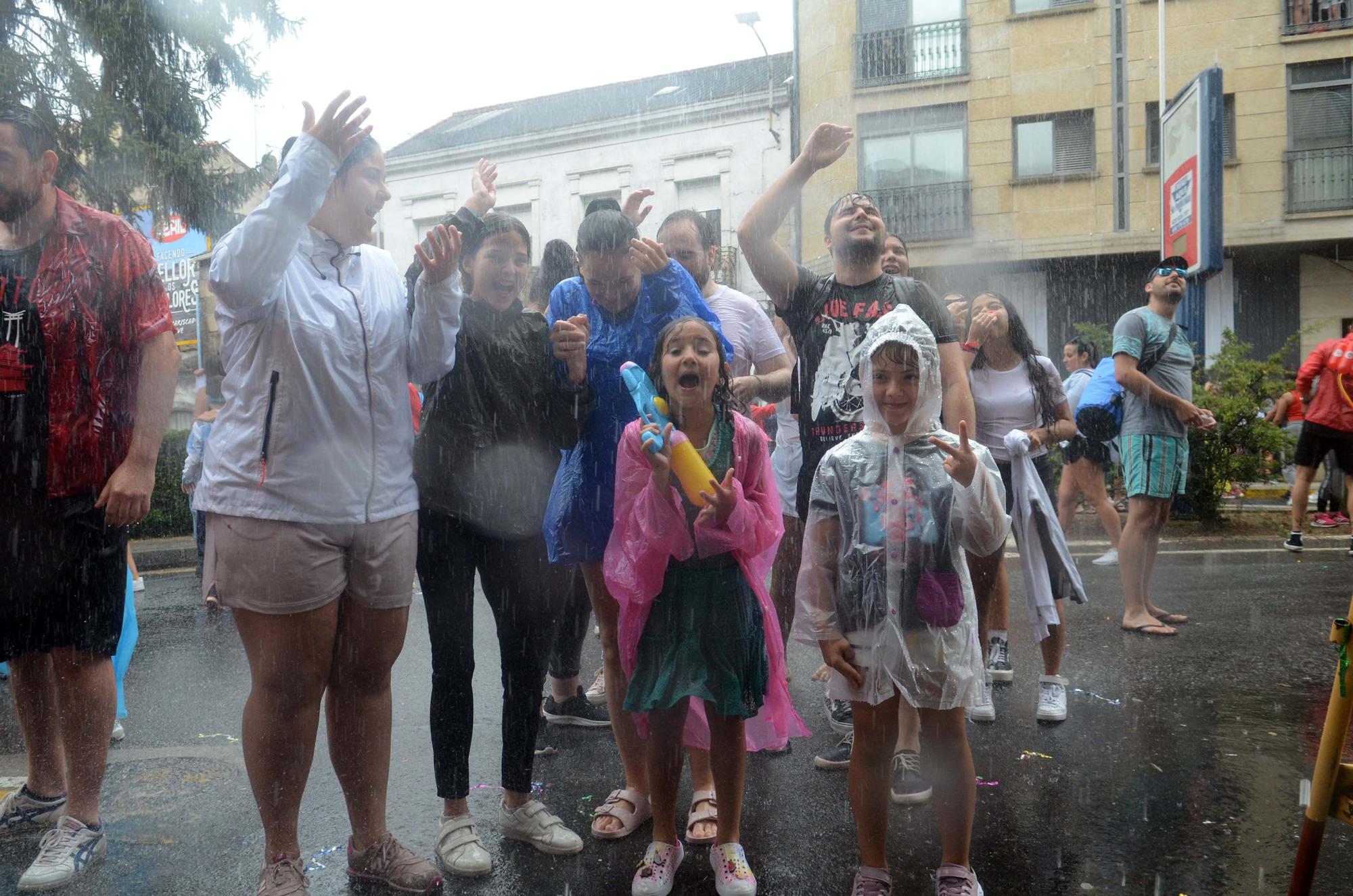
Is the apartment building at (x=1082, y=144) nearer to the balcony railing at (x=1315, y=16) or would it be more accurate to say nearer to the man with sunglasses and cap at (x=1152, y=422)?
the balcony railing at (x=1315, y=16)

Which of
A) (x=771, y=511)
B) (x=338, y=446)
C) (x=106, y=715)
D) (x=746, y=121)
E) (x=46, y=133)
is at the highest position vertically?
(x=746, y=121)

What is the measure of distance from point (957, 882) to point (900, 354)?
1430 mm

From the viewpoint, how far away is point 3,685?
581cm

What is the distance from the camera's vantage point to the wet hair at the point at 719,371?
10.7ft

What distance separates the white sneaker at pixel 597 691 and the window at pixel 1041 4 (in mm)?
19327

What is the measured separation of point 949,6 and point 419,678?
20.6 metres

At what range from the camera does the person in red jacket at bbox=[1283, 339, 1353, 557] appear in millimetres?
8617

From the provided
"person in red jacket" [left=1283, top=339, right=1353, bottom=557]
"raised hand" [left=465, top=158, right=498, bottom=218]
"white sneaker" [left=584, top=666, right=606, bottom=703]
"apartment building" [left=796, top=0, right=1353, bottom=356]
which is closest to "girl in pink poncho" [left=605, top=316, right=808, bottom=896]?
"raised hand" [left=465, top=158, right=498, bottom=218]

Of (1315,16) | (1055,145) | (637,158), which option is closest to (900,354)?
(1055,145)

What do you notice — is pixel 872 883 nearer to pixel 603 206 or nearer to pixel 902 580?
pixel 902 580

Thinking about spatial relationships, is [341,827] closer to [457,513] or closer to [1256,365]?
[457,513]

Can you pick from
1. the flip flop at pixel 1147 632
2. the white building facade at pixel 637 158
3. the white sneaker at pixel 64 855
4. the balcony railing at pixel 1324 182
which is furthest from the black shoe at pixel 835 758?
the balcony railing at pixel 1324 182

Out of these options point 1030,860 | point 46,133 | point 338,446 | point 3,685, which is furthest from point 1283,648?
point 3,685

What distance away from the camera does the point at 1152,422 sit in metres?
6.24
